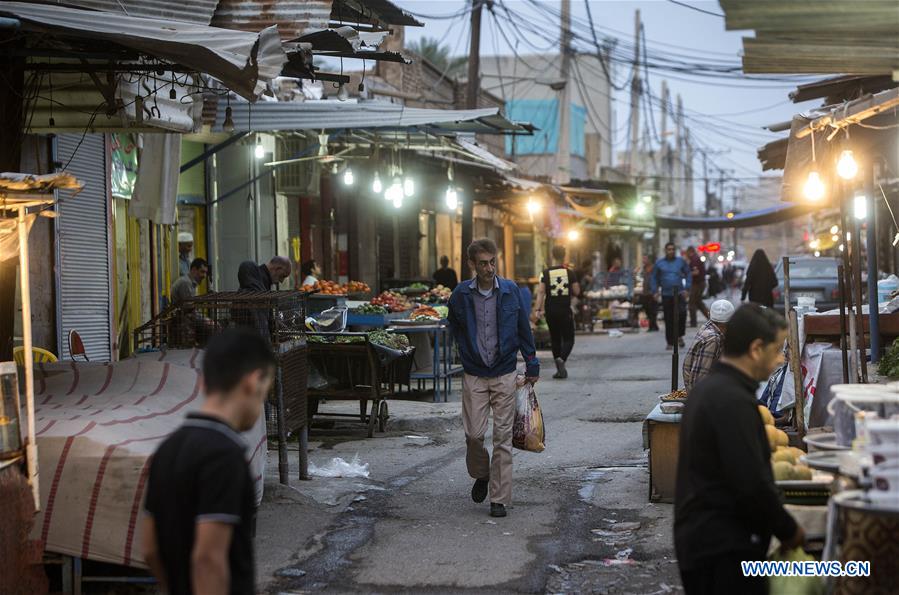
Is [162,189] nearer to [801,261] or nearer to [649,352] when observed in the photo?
[649,352]

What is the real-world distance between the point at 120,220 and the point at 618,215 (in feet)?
90.1

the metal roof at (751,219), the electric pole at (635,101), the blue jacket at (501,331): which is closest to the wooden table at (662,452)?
the blue jacket at (501,331)

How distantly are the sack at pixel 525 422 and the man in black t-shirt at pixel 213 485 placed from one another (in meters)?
5.58

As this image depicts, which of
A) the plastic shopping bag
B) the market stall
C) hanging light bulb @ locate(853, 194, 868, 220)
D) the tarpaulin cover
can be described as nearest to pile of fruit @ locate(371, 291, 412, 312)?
hanging light bulb @ locate(853, 194, 868, 220)

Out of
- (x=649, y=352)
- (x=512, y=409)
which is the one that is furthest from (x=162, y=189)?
(x=649, y=352)

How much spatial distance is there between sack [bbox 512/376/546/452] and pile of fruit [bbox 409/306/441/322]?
271 inches

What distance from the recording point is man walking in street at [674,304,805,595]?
168 inches

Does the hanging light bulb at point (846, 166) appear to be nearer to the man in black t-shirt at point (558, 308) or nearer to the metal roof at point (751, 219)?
the man in black t-shirt at point (558, 308)

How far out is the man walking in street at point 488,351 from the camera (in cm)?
911

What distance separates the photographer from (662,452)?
9.06 metres

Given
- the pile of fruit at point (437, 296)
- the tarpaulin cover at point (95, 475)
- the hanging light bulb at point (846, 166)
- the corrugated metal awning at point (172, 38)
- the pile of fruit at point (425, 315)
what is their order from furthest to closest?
the pile of fruit at point (437, 296) < the pile of fruit at point (425, 315) < the hanging light bulb at point (846, 166) < the corrugated metal awning at point (172, 38) < the tarpaulin cover at point (95, 475)

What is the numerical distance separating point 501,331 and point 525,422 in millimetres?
782

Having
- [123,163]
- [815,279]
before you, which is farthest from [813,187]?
[815,279]

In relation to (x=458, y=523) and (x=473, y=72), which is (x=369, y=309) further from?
(x=473, y=72)
